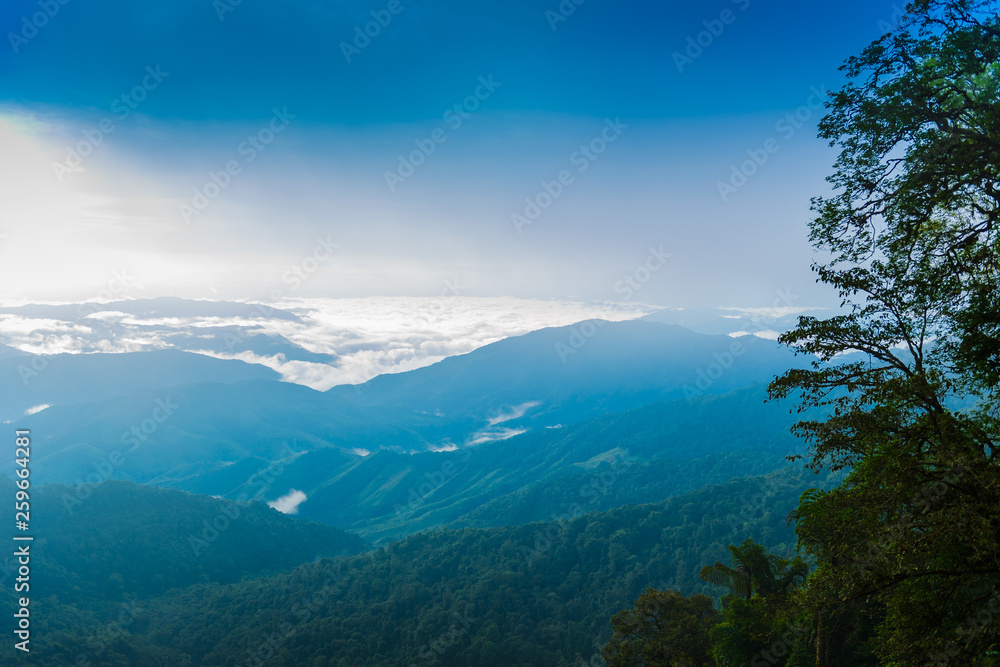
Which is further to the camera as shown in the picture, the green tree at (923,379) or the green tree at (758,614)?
the green tree at (758,614)

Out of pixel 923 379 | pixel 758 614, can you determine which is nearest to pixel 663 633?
pixel 758 614

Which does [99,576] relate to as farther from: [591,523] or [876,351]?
[876,351]

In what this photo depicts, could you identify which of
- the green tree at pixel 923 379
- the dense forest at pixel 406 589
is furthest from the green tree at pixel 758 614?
the dense forest at pixel 406 589

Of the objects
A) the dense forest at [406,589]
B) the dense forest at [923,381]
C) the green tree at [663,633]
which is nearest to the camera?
the dense forest at [923,381]

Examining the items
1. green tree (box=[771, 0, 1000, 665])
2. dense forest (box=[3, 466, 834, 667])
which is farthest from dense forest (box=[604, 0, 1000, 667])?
dense forest (box=[3, 466, 834, 667])

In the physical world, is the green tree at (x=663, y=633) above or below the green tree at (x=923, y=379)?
below

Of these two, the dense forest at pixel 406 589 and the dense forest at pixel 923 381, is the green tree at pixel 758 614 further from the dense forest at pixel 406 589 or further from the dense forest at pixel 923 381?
the dense forest at pixel 406 589

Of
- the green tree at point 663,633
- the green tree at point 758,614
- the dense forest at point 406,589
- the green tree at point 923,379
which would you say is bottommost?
the dense forest at point 406,589

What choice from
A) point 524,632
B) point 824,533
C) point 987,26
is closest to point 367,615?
point 524,632
